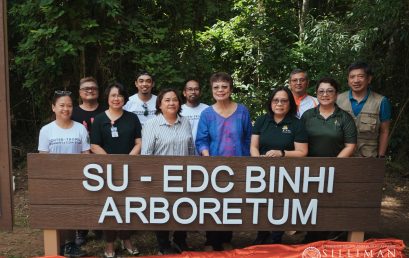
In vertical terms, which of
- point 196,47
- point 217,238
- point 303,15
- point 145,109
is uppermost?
point 303,15

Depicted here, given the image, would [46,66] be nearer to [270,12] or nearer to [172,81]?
[172,81]

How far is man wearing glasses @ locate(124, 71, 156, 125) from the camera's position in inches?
169

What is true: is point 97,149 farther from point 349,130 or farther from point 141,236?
point 349,130

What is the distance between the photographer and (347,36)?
6.96m

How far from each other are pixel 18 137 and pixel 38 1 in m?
Answer: 3.52

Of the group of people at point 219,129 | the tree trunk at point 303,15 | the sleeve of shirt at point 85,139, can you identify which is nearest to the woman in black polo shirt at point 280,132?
the group of people at point 219,129

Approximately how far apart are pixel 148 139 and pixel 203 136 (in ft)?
1.52

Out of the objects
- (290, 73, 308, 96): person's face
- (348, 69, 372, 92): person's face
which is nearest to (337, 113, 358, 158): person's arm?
(348, 69, 372, 92): person's face

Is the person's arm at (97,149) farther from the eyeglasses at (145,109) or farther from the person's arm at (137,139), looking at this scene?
the eyeglasses at (145,109)

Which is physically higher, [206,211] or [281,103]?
[281,103]

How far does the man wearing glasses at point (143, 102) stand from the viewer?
428 centimetres

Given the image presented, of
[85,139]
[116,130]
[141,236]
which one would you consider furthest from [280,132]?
[141,236]

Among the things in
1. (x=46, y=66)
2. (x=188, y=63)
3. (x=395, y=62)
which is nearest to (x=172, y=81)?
(x=188, y=63)

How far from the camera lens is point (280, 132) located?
3.58 m
